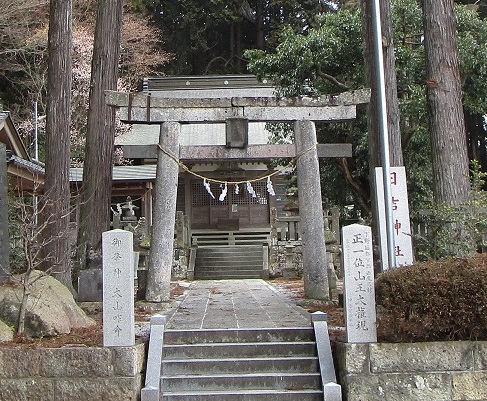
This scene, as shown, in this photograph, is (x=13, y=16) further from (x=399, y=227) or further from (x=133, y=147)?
(x=399, y=227)

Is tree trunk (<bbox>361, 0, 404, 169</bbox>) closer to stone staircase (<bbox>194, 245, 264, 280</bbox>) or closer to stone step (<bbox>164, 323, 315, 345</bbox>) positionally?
stone step (<bbox>164, 323, 315, 345</bbox>)

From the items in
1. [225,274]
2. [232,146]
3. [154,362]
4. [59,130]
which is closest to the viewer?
[154,362]

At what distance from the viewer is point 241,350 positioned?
6781mm

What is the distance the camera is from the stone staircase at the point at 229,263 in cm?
1838

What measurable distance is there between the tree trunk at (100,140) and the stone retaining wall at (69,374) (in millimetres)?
4436

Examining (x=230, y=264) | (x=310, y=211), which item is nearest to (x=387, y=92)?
(x=310, y=211)

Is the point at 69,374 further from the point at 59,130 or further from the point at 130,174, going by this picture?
the point at 130,174

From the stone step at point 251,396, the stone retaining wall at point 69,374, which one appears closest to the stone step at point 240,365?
the stone step at point 251,396

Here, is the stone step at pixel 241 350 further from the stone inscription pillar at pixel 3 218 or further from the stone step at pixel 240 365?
the stone inscription pillar at pixel 3 218

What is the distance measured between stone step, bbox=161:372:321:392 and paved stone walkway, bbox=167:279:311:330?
2.82ft

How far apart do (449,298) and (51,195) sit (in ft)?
22.2

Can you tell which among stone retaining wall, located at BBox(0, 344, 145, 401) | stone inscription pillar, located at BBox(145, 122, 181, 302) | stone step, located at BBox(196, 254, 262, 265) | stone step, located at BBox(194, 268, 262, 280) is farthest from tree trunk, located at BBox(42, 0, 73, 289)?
stone step, located at BBox(196, 254, 262, 265)

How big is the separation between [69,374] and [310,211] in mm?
5464

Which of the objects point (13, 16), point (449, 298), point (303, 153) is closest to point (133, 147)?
point (303, 153)
